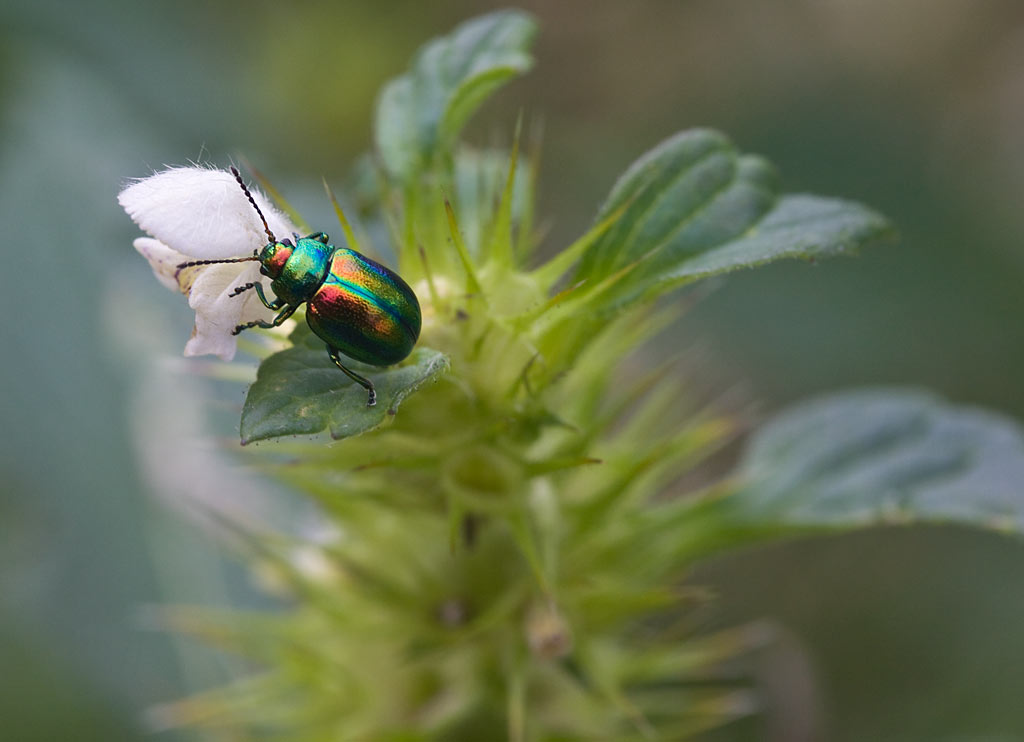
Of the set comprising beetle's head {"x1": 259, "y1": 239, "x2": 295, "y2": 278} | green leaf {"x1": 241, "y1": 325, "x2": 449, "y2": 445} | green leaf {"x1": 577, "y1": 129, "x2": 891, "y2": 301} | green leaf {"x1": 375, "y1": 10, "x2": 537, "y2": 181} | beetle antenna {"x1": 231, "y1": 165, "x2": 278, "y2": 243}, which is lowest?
green leaf {"x1": 241, "y1": 325, "x2": 449, "y2": 445}

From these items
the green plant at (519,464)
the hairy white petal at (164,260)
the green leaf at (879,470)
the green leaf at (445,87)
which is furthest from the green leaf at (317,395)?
the green leaf at (879,470)

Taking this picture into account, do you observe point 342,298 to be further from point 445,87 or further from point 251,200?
point 445,87

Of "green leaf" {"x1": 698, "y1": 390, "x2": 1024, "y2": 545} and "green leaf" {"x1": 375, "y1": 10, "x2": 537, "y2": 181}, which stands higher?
"green leaf" {"x1": 375, "y1": 10, "x2": 537, "y2": 181}

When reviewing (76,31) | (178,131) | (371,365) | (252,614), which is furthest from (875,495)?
(76,31)

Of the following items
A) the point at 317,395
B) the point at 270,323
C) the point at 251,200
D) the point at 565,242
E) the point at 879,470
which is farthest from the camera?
the point at 565,242

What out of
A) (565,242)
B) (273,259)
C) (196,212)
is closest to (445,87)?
(273,259)

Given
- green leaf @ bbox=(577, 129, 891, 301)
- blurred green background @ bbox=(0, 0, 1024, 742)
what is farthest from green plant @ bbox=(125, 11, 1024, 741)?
blurred green background @ bbox=(0, 0, 1024, 742)

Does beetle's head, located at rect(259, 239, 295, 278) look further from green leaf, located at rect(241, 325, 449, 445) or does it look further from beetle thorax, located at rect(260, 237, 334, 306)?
green leaf, located at rect(241, 325, 449, 445)

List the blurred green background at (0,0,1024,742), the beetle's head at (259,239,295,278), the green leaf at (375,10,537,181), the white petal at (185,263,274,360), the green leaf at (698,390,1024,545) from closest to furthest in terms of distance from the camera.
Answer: the white petal at (185,263,274,360) < the beetle's head at (259,239,295,278) < the green leaf at (375,10,537,181) < the green leaf at (698,390,1024,545) < the blurred green background at (0,0,1024,742)
